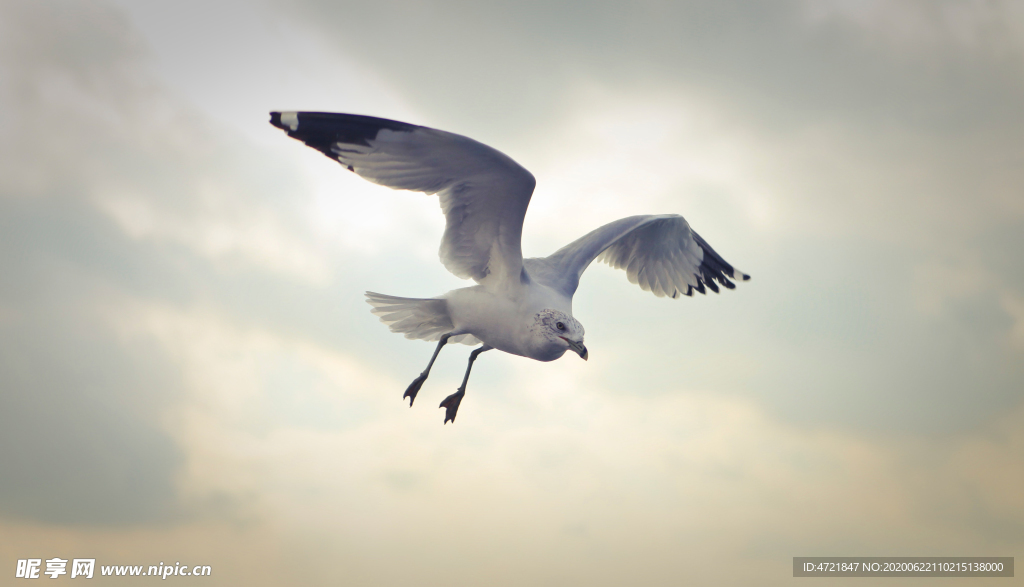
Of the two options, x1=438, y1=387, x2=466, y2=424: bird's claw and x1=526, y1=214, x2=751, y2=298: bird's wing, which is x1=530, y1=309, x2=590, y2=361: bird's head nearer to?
x1=438, y1=387, x2=466, y2=424: bird's claw

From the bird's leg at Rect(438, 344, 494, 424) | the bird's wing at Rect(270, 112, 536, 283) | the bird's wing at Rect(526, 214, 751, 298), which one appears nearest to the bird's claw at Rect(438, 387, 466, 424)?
the bird's leg at Rect(438, 344, 494, 424)

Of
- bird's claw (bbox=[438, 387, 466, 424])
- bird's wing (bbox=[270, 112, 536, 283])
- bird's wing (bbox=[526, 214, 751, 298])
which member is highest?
bird's wing (bbox=[526, 214, 751, 298])

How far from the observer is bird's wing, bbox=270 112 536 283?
4188mm

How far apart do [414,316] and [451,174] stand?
142 centimetres

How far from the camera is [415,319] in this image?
554 centimetres

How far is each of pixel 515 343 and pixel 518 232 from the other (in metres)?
0.80

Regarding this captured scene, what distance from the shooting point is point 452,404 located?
5441 mm

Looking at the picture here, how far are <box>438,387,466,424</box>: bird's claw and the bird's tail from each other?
48 centimetres

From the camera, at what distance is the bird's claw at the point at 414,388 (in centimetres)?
506

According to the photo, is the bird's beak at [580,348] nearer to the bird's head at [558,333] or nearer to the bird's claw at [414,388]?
the bird's head at [558,333]

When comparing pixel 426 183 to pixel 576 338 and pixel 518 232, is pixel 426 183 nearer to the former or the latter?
pixel 518 232

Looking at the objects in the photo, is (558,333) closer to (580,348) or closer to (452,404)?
(580,348)

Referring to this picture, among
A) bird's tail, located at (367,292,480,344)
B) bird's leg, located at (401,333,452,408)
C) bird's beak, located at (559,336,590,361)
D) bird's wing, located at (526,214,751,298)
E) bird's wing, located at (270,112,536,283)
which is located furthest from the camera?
bird's wing, located at (526,214,751,298)

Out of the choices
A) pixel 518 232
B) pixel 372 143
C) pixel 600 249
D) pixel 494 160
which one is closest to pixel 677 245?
pixel 600 249
